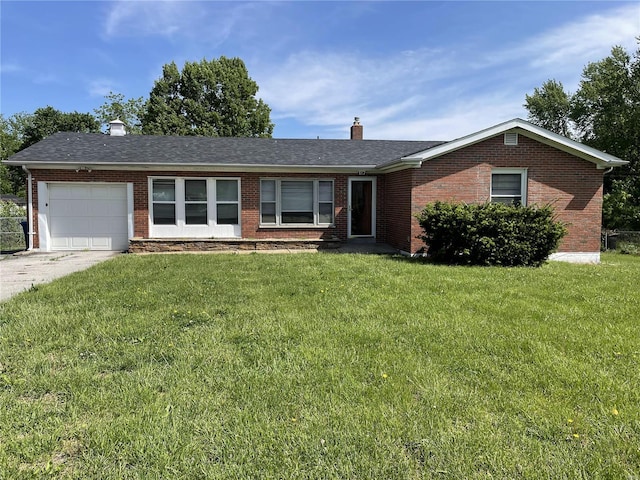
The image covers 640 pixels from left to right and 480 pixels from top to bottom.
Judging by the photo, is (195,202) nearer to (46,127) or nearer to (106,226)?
(106,226)

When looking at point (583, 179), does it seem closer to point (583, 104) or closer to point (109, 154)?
point (109, 154)

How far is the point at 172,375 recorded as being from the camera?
13.3 feet

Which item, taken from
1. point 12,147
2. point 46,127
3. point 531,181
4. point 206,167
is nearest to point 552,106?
point 531,181

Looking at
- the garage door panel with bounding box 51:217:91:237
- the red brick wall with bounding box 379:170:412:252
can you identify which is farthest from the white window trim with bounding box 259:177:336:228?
the garage door panel with bounding box 51:217:91:237

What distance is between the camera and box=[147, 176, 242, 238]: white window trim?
14.6 m

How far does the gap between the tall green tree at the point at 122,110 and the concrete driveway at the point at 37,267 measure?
112 ft

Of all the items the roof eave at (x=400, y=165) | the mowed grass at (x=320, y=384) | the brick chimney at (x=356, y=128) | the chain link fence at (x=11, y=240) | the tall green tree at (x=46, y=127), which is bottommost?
the mowed grass at (x=320, y=384)

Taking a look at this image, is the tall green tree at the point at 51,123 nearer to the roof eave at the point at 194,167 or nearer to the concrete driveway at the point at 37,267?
the roof eave at the point at 194,167

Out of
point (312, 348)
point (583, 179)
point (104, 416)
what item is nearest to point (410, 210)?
point (583, 179)

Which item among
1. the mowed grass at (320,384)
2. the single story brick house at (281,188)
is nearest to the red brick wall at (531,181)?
the single story brick house at (281,188)

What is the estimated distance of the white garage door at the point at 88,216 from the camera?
14211 mm

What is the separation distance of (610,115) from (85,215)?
33.8m

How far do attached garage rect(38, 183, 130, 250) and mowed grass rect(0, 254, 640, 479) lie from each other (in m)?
7.53

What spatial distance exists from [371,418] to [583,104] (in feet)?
143
